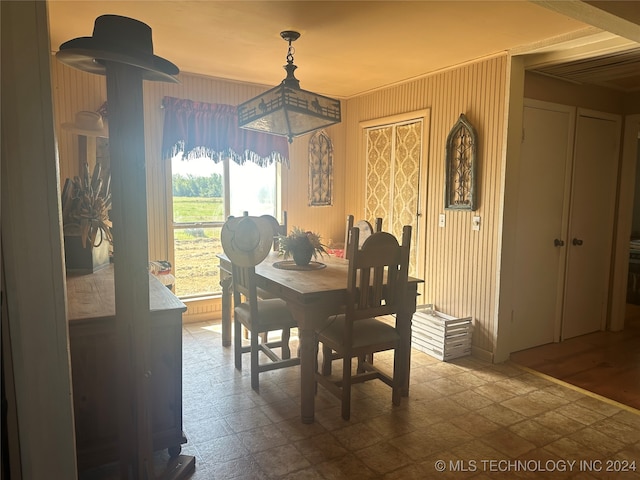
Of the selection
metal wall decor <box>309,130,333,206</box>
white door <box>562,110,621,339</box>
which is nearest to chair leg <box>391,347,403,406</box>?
white door <box>562,110,621,339</box>

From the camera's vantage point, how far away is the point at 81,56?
1553 millimetres

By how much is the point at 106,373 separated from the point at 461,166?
10.4 feet

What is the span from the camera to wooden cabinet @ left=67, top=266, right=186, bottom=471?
190cm

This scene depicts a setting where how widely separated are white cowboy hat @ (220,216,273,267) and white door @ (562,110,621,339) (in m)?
3.01

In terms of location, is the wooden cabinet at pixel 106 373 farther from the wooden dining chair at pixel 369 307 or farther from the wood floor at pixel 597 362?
the wood floor at pixel 597 362

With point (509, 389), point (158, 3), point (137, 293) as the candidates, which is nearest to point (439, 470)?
point (509, 389)

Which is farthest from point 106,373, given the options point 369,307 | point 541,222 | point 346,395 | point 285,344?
point 541,222

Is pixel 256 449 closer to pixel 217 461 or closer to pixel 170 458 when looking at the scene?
pixel 217 461

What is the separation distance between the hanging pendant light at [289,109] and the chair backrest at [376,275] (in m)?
0.81

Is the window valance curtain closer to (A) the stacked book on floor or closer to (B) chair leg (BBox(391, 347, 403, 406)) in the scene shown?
(A) the stacked book on floor

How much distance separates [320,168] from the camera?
204 inches

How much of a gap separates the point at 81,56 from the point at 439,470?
240 cm

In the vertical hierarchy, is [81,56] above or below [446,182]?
above

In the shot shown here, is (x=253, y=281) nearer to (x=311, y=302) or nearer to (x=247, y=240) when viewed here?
(x=247, y=240)
